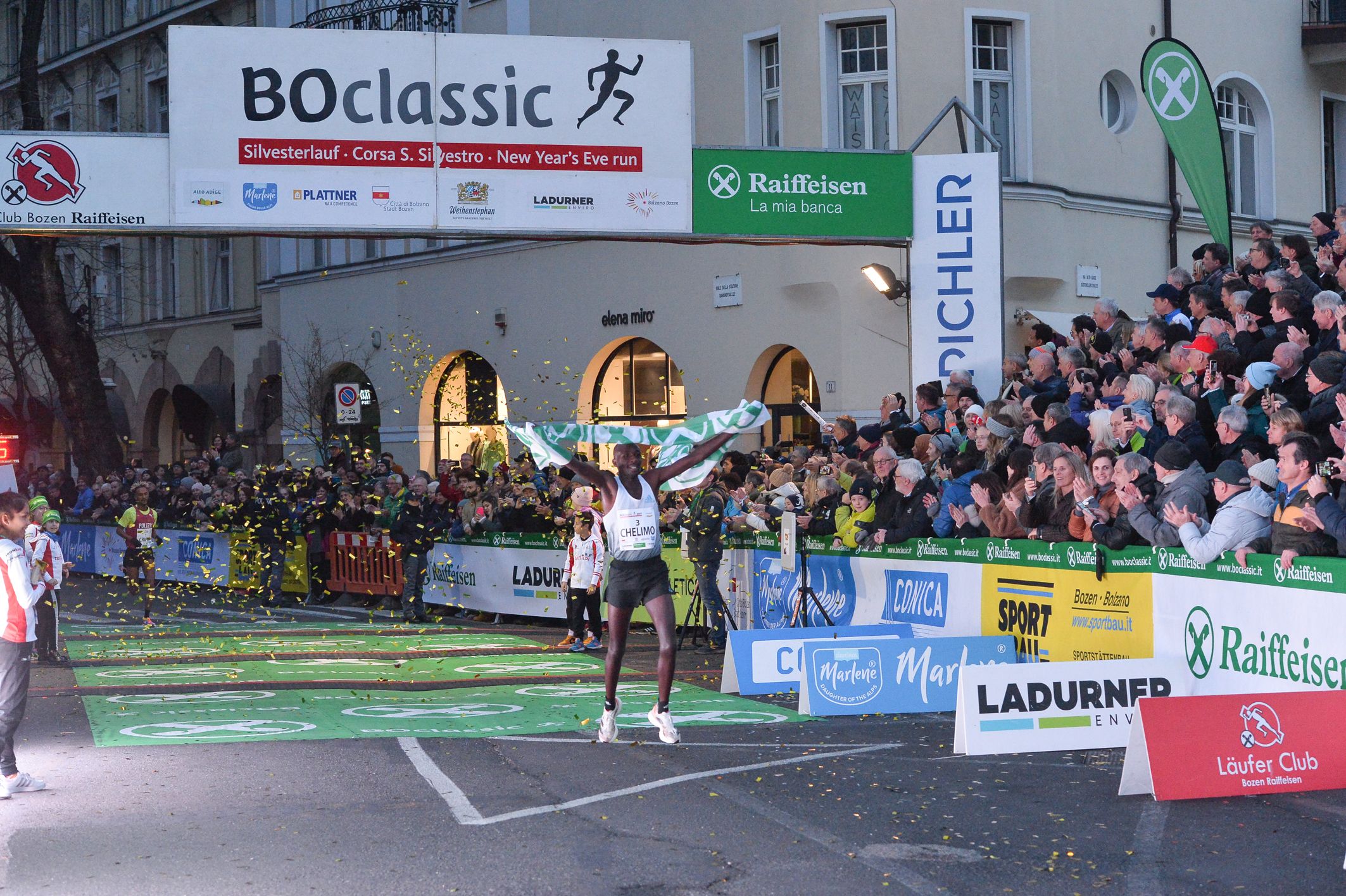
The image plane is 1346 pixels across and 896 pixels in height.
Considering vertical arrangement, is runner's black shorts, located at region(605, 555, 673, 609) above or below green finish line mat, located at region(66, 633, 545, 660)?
above

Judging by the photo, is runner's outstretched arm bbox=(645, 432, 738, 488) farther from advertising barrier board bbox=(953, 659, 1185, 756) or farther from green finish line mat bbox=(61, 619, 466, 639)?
A: green finish line mat bbox=(61, 619, 466, 639)

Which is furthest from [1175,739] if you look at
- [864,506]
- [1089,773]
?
[864,506]

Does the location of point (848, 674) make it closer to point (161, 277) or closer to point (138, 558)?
point (138, 558)

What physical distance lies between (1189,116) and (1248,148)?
35.5ft

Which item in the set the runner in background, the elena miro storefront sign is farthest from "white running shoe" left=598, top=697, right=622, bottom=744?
the elena miro storefront sign

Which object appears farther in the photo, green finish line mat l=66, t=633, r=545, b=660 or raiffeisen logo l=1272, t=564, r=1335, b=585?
green finish line mat l=66, t=633, r=545, b=660

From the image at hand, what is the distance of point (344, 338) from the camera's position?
→ 34.2m

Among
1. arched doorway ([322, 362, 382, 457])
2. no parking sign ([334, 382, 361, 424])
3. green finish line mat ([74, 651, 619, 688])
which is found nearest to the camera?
green finish line mat ([74, 651, 619, 688])

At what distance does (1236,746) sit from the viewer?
8.75 metres

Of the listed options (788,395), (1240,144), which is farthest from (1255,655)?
(1240,144)

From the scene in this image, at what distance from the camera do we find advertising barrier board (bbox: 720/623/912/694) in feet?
43.8

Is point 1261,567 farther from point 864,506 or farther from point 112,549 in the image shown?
point 112,549

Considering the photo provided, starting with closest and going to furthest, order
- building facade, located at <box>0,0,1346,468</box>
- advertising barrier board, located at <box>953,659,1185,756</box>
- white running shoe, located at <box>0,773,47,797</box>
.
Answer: white running shoe, located at <box>0,773,47,797</box>
advertising barrier board, located at <box>953,659,1185,756</box>
building facade, located at <box>0,0,1346,468</box>

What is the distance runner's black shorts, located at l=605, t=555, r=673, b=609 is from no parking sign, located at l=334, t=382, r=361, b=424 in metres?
17.6
